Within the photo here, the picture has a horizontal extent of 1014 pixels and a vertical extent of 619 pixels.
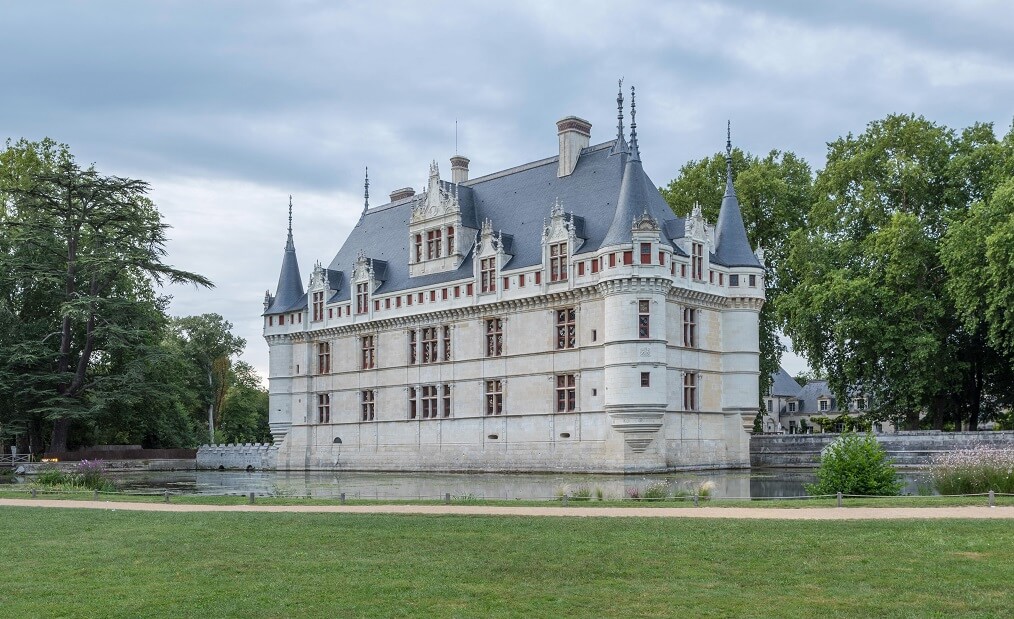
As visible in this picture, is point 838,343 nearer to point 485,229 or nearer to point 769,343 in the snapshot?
point 769,343

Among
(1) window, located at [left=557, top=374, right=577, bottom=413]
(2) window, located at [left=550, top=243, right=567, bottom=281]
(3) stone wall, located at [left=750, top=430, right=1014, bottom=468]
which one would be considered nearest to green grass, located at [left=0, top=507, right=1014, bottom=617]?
(1) window, located at [left=557, top=374, right=577, bottom=413]

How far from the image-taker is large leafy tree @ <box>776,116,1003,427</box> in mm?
41469

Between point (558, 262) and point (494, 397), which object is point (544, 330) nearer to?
point (558, 262)

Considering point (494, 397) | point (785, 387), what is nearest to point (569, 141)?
point (494, 397)

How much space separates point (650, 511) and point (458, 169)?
111 ft

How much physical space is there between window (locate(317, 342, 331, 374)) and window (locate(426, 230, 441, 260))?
25.2 ft

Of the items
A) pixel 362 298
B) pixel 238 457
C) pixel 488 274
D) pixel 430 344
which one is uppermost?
pixel 488 274

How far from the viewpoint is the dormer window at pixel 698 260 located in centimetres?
3994

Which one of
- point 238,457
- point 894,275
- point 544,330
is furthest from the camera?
point 238,457

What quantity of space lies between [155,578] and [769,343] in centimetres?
4151

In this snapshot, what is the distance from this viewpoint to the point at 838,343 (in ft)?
142

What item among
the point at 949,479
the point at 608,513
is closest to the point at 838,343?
the point at 949,479

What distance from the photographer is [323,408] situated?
50406mm

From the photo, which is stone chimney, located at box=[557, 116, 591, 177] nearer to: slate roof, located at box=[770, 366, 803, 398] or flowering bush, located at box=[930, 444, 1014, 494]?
flowering bush, located at box=[930, 444, 1014, 494]
